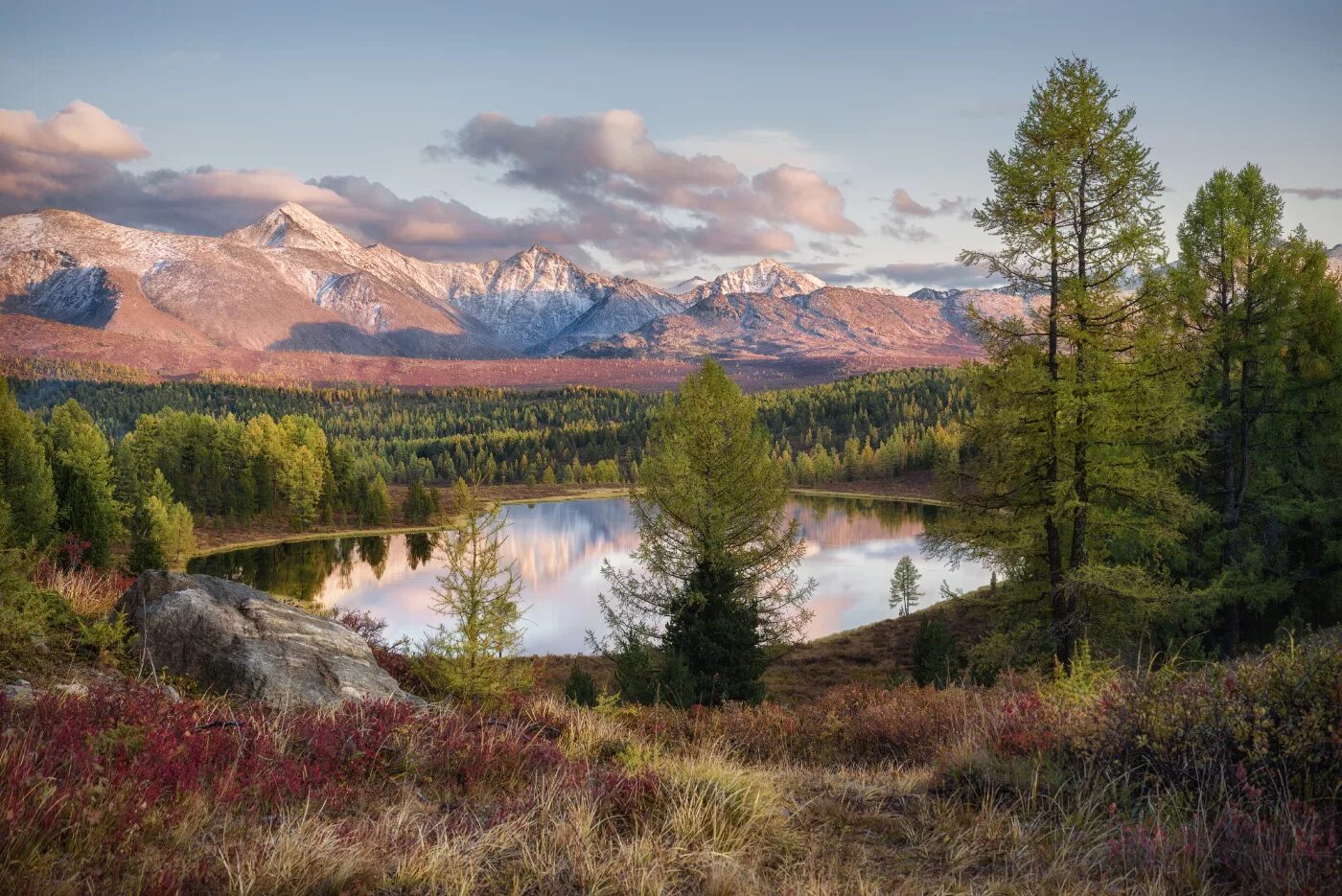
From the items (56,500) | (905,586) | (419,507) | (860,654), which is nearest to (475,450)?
(419,507)

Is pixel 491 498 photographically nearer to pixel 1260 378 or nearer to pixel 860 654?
pixel 860 654

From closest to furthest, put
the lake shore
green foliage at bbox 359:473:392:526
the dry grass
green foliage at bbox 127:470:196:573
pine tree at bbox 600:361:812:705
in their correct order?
1. pine tree at bbox 600:361:812:705
2. the dry grass
3. green foliage at bbox 127:470:196:573
4. the lake shore
5. green foliage at bbox 359:473:392:526

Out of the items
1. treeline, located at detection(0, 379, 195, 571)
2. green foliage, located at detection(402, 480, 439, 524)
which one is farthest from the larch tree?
green foliage, located at detection(402, 480, 439, 524)

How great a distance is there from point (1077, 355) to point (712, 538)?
30.5ft

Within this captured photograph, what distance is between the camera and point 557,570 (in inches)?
2576

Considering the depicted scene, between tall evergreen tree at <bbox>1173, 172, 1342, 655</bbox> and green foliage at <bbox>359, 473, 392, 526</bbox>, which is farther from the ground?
tall evergreen tree at <bbox>1173, 172, 1342, 655</bbox>

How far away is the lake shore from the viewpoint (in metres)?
78.2

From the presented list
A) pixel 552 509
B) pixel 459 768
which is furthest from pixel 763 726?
pixel 552 509

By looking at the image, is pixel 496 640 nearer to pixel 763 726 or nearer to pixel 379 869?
pixel 763 726

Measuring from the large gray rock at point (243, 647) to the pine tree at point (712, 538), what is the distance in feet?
30.4

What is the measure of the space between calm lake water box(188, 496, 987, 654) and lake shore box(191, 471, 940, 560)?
3355 mm

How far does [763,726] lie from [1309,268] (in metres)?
20.5

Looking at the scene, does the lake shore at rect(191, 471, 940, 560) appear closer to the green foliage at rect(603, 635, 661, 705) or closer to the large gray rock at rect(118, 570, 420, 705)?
the green foliage at rect(603, 635, 661, 705)

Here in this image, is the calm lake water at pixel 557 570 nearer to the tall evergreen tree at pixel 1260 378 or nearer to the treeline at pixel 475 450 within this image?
the treeline at pixel 475 450
